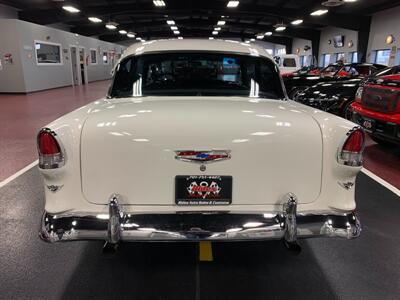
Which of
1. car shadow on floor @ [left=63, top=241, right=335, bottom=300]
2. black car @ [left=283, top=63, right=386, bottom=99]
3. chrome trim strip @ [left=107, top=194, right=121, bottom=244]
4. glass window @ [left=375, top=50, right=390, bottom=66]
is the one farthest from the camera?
glass window @ [left=375, top=50, right=390, bottom=66]

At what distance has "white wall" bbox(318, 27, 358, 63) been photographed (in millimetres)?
22763

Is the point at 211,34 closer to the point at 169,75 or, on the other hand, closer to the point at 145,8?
the point at 145,8

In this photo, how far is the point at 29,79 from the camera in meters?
16.3

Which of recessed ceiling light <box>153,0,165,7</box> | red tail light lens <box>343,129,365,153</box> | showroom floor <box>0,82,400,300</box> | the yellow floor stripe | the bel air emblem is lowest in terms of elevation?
showroom floor <box>0,82,400,300</box>

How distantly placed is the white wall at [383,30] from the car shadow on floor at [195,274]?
17675 millimetres

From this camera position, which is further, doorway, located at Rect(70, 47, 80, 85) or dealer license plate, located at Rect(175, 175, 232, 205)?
doorway, located at Rect(70, 47, 80, 85)

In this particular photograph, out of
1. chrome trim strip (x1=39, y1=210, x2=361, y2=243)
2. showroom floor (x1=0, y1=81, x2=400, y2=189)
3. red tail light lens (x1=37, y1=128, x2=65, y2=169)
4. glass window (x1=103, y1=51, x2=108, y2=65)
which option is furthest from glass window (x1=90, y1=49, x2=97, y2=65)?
chrome trim strip (x1=39, y1=210, x2=361, y2=243)

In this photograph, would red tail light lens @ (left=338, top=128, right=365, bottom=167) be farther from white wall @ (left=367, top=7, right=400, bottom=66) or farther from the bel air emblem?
white wall @ (left=367, top=7, right=400, bottom=66)

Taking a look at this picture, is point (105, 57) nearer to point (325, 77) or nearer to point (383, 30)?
point (383, 30)

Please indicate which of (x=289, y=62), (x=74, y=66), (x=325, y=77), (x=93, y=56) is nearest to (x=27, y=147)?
(x=325, y=77)

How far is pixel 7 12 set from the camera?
1788 cm

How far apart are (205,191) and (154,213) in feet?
1.11

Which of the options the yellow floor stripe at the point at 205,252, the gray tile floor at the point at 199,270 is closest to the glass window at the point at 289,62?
the gray tile floor at the point at 199,270

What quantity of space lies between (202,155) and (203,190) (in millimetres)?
223
